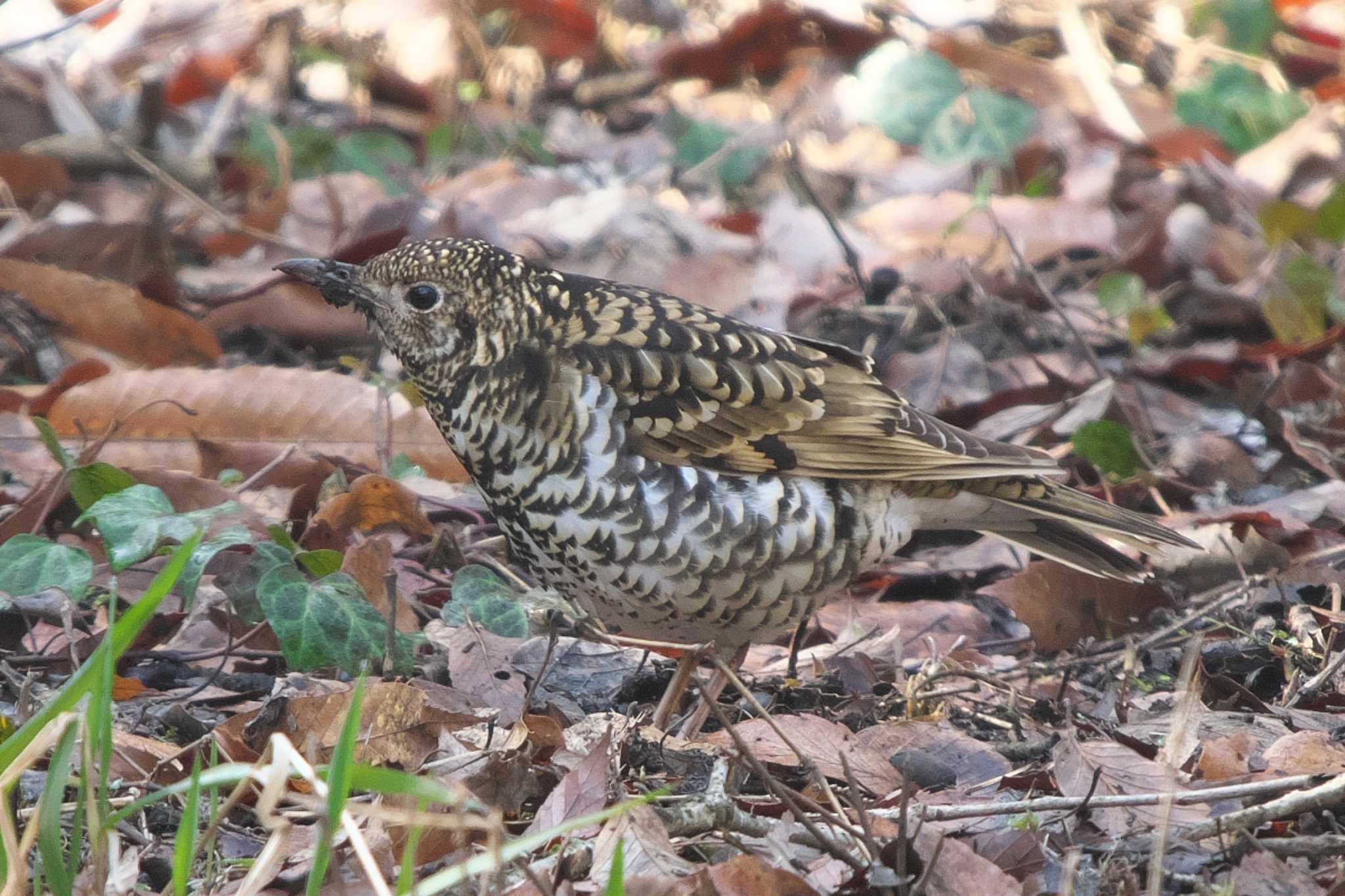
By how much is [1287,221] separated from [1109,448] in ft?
6.15

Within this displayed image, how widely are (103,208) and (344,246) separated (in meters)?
1.34

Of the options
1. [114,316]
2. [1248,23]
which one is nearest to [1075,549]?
[114,316]

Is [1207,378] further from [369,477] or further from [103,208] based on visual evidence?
[103,208]

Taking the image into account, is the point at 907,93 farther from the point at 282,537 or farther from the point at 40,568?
the point at 40,568

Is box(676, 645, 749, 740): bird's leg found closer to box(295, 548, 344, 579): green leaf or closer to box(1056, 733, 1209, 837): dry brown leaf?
box(1056, 733, 1209, 837): dry brown leaf

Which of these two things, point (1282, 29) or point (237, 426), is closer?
point (237, 426)

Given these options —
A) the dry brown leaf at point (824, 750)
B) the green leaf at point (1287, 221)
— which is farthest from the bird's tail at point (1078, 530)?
the green leaf at point (1287, 221)

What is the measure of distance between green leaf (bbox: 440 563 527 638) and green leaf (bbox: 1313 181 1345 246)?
3856 mm

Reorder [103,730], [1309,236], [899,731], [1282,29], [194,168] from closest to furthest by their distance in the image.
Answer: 1. [103,730]
2. [899,731]
3. [1309,236]
4. [194,168]
5. [1282,29]

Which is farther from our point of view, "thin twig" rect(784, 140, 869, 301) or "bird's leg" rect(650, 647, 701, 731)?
"thin twig" rect(784, 140, 869, 301)

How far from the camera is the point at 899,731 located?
3.45 m

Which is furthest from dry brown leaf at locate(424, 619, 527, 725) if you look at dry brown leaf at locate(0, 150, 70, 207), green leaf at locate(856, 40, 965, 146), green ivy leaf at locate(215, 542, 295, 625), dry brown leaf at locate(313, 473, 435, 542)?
green leaf at locate(856, 40, 965, 146)

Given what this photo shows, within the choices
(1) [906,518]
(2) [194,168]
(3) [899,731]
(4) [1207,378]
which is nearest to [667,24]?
(2) [194,168]

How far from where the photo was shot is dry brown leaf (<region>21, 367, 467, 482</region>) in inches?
177
